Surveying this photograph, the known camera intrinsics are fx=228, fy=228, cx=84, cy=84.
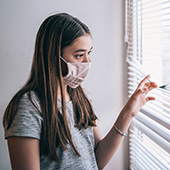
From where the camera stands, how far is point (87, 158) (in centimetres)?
105

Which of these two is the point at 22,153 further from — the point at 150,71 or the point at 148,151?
the point at 150,71

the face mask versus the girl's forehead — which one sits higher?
the girl's forehead

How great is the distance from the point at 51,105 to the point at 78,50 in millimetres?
258

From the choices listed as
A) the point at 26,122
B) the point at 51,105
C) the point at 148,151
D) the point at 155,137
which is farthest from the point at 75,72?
the point at 148,151

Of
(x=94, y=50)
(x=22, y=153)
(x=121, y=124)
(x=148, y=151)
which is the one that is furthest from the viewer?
(x=94, y=50)

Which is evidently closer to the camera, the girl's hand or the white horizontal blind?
the girl's hand

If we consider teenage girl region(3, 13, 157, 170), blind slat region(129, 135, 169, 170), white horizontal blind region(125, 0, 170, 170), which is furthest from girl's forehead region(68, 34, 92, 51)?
blind slat region(129, 135, 169, 170)

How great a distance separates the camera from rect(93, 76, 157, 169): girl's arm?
3.42 ft

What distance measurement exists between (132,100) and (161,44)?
0.37m

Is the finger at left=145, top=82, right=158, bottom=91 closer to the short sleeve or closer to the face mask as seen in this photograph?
the face mask

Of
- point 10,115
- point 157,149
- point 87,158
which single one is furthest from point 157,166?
point 10,115

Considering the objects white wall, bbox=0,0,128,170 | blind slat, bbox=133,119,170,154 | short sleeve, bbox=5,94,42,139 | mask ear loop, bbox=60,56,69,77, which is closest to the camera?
short sleeve, bbox=5,94,42,139

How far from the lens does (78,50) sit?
0.96 m

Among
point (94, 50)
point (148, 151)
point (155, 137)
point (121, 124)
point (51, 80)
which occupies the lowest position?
point (148, 151)
